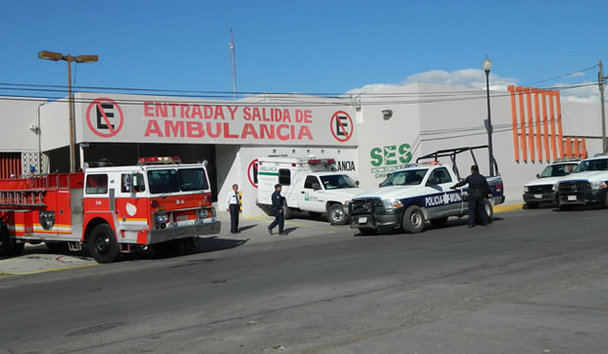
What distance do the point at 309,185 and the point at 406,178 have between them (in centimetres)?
602

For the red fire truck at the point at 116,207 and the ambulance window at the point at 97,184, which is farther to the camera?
the ambulance window at the point at 97,184

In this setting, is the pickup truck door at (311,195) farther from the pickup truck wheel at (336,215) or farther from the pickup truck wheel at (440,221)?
the pickup truck wheel at (440,221)

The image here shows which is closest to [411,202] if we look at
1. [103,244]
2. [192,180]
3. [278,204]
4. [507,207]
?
[278,204]

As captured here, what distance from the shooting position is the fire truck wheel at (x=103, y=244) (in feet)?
48.4

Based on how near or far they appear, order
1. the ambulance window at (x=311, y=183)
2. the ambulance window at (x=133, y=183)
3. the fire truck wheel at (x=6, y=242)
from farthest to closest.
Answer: the ambulance window at (x=311, y=183)
the fire truck wheel at (x=6, y=242)
the ambulance window at (x=133, y=183)

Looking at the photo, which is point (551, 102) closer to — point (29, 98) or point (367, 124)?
point (367, 124)

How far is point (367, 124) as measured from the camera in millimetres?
31266

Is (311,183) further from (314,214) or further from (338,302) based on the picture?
(338,302)

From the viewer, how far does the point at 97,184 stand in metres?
15.2

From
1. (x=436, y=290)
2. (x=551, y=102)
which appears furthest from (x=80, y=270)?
(x=551, y=102)

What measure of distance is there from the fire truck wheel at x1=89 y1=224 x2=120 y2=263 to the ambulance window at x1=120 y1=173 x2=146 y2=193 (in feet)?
3.57

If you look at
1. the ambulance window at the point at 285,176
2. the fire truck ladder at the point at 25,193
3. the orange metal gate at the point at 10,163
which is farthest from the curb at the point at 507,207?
the orange metal gate at the point at 10,163

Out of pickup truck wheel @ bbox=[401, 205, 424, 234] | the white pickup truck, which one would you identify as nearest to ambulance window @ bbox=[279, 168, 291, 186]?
pickup truck wheel @ bbox=[401, 205, 424, 234]

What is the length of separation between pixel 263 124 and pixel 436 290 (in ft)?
67.4
